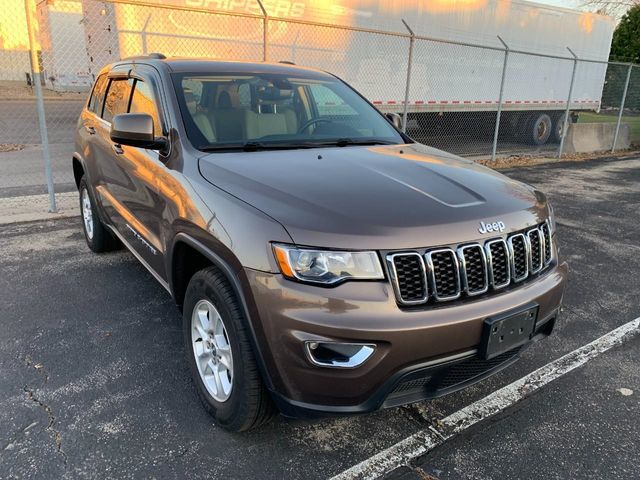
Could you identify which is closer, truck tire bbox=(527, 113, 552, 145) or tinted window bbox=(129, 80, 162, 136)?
tinted window bbox=(129, 80, 162, 136)

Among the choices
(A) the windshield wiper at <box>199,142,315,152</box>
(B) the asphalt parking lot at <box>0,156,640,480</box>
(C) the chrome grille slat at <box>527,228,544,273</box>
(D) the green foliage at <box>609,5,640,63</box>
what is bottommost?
(B) the asphalt parking lot at <box>0,156,640,480</box>

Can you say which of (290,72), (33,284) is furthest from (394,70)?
(33,284)

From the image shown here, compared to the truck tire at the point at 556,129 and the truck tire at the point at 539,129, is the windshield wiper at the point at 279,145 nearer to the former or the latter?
the truck tire at the point at 539,129

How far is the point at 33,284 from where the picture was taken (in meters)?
4.33

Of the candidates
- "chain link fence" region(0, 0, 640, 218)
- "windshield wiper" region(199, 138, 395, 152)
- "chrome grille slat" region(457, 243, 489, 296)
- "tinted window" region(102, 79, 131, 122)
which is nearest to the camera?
"chrome grille slat" region(457, 243, 489, 296)

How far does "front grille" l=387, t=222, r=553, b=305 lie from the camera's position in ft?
7.02

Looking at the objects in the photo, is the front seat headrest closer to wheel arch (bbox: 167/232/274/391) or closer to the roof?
the roof

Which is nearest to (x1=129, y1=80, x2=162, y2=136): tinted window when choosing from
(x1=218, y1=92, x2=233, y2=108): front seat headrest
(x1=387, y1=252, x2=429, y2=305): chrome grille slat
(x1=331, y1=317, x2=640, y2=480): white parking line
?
(x1=218, y1=92, x2=233, y2=108): front seat headrest

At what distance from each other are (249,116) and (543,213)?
187 cm

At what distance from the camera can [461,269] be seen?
2.25 meters

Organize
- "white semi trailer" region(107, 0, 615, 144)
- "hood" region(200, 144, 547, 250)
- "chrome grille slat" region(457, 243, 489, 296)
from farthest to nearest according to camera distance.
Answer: "white semi trailer" region(107, 0, 615, 144) → "chrome grille slat" region(457, 243, 489, 296) → "hood" region(200, 144, 547, 250)

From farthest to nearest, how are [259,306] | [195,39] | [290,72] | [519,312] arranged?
[195,39]
[290,72]
[519,312]
[259,306]

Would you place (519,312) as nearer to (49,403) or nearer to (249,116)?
(249,116)

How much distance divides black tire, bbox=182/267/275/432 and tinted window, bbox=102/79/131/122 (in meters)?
1.98
